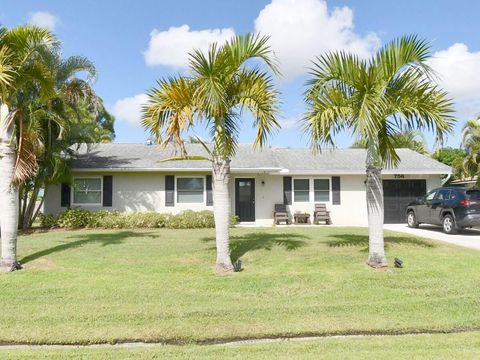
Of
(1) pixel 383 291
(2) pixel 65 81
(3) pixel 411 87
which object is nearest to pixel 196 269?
(1) pixel 383 291

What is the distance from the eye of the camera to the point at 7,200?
816cm

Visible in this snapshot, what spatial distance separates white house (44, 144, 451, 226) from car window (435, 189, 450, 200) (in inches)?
142

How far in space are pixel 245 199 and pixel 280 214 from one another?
189cm

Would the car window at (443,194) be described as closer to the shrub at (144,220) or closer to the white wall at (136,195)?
the white wall at (136,195)

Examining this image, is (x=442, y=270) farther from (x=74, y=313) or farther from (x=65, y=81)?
(x=65, y=81)

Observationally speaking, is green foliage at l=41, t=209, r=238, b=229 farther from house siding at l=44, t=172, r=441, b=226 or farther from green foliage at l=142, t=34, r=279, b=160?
green foliage at l=142, t=34, r=279, b=160

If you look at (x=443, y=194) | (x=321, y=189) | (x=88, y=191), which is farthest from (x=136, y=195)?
(x=443, y=194)

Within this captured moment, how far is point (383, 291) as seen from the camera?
659 centimetres

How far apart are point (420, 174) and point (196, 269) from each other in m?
15.0

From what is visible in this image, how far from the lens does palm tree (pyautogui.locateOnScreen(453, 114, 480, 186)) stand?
22.2 m

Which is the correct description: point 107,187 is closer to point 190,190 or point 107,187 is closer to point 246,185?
point 190,190

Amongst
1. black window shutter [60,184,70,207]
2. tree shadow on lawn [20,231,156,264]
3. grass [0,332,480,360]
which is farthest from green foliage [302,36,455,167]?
black window shutter [60,184,70,207]

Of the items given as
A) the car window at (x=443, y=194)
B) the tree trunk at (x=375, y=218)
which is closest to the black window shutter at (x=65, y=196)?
the tree trunk at (x=375, y=218)

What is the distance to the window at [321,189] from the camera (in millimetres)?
18844
